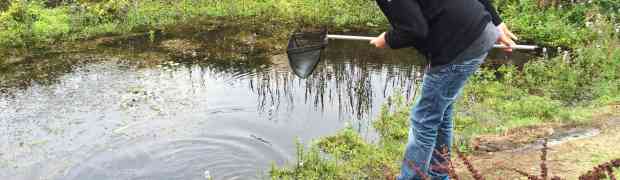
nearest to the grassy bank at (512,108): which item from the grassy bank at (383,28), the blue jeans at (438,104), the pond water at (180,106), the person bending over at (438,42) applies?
the grassy bank at (383,28)

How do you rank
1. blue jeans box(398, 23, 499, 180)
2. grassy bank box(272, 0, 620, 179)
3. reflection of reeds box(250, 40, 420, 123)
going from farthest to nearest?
reflection of reeds box(250, 40, 420, 123)
grassy bank box(272, 0, 620, 179)
blue jeans box(398, 23, 499, 180)

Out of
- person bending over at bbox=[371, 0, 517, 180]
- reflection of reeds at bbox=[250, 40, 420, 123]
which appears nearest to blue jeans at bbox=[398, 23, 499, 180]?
person bending over at bbox=[371, 0, 517, 180]

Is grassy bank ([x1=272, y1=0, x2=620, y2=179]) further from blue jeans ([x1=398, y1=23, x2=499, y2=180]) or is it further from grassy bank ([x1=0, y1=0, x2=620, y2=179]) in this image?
blue jeans ([x1=398, y1=23, x2=499, y2=180])

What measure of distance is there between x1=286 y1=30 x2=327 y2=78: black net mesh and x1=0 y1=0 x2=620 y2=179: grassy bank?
84 cm

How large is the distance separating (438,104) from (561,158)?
4.92 ft

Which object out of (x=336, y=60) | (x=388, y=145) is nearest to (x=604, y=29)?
(x=336, y=60)

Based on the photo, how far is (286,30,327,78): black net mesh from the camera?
3467 mm

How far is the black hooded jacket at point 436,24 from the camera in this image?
94.8 inches

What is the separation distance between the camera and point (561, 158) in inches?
147

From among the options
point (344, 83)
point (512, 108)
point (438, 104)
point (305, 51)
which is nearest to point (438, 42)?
point (438, 104)

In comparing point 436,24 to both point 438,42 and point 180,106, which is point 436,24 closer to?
point 438,42

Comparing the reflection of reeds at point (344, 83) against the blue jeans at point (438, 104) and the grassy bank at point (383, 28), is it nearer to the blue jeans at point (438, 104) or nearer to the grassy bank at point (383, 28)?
the grassy bank at point (383, 28)

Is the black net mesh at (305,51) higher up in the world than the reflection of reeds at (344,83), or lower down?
higher up

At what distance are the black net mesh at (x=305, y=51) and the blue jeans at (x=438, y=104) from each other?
85 centimetres
